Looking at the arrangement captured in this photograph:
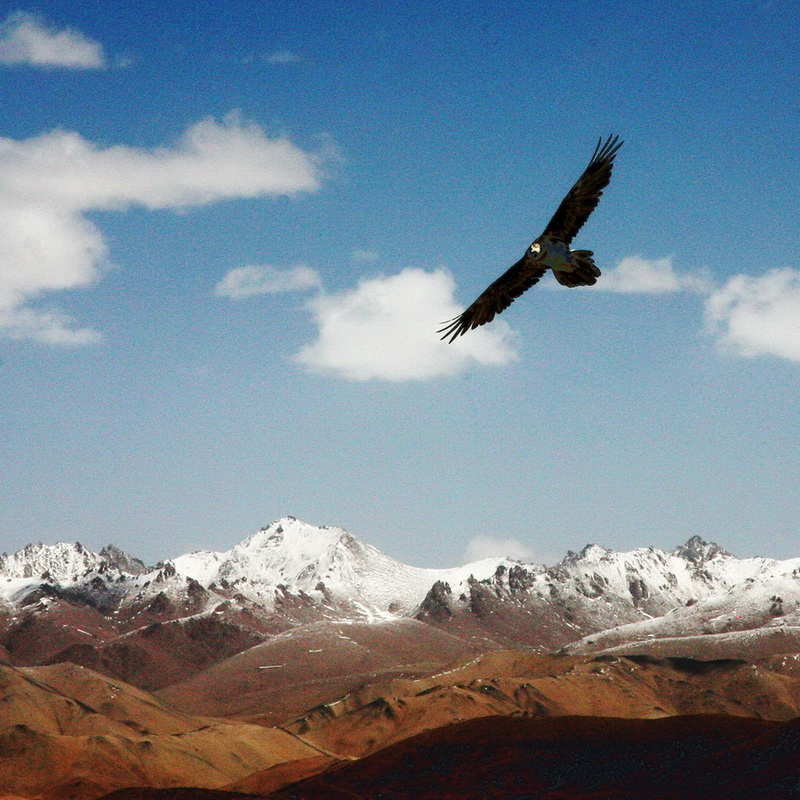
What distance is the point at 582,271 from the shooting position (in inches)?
714

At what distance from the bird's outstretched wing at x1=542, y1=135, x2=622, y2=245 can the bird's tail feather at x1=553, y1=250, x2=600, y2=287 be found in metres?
0.56

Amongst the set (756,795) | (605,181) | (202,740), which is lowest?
(756,795)

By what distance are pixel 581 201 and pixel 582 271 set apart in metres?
1.43

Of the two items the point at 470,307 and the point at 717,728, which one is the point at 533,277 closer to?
the point at 470,307

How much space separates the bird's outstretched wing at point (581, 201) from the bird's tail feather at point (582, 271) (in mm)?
555

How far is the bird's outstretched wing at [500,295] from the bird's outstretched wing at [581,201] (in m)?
0.90

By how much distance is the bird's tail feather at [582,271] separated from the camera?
18.0 metres

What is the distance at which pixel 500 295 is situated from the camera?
65.8 feet

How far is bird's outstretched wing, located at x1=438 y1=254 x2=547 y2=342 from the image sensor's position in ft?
64.2

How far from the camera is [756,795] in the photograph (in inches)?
4343

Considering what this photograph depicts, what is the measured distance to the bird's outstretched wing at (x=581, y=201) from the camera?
60.6ft

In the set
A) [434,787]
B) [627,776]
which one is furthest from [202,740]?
[627,776]

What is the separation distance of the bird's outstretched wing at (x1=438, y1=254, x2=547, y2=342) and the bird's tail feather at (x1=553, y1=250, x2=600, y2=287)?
41.3 inches

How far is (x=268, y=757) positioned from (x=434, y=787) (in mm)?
49364
